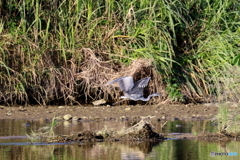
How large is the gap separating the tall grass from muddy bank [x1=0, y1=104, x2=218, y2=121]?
341 mm

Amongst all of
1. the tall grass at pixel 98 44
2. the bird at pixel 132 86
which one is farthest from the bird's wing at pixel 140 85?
the tall grass at pixel 98 44

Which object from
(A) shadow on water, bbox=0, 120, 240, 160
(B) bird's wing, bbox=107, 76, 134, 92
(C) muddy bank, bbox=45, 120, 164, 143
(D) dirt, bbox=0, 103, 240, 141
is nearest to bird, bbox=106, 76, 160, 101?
(B) bird's wing, bbox=107, 76, 134, 92

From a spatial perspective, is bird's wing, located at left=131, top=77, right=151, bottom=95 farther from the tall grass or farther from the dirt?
the tall grass

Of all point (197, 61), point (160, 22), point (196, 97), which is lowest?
point (196, 97)

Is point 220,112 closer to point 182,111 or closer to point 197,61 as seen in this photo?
point 182,111

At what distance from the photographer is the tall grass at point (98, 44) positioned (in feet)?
34.4

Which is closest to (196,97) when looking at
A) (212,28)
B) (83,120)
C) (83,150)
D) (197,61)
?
(197,61)

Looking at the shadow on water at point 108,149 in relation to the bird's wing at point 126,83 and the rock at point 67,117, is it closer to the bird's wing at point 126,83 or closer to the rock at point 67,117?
the rock at point 67,117

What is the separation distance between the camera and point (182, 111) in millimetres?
10062

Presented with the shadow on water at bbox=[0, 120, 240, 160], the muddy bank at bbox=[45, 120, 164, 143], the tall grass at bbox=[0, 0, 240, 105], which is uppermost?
the tall grass at bbox=[0, 0, 240, 105]

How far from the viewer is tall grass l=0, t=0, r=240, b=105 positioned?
1048 centimetres

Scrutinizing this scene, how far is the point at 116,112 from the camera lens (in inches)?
387

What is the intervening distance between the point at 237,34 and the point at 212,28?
1.65 ft

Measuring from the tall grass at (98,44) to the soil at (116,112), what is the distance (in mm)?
340
